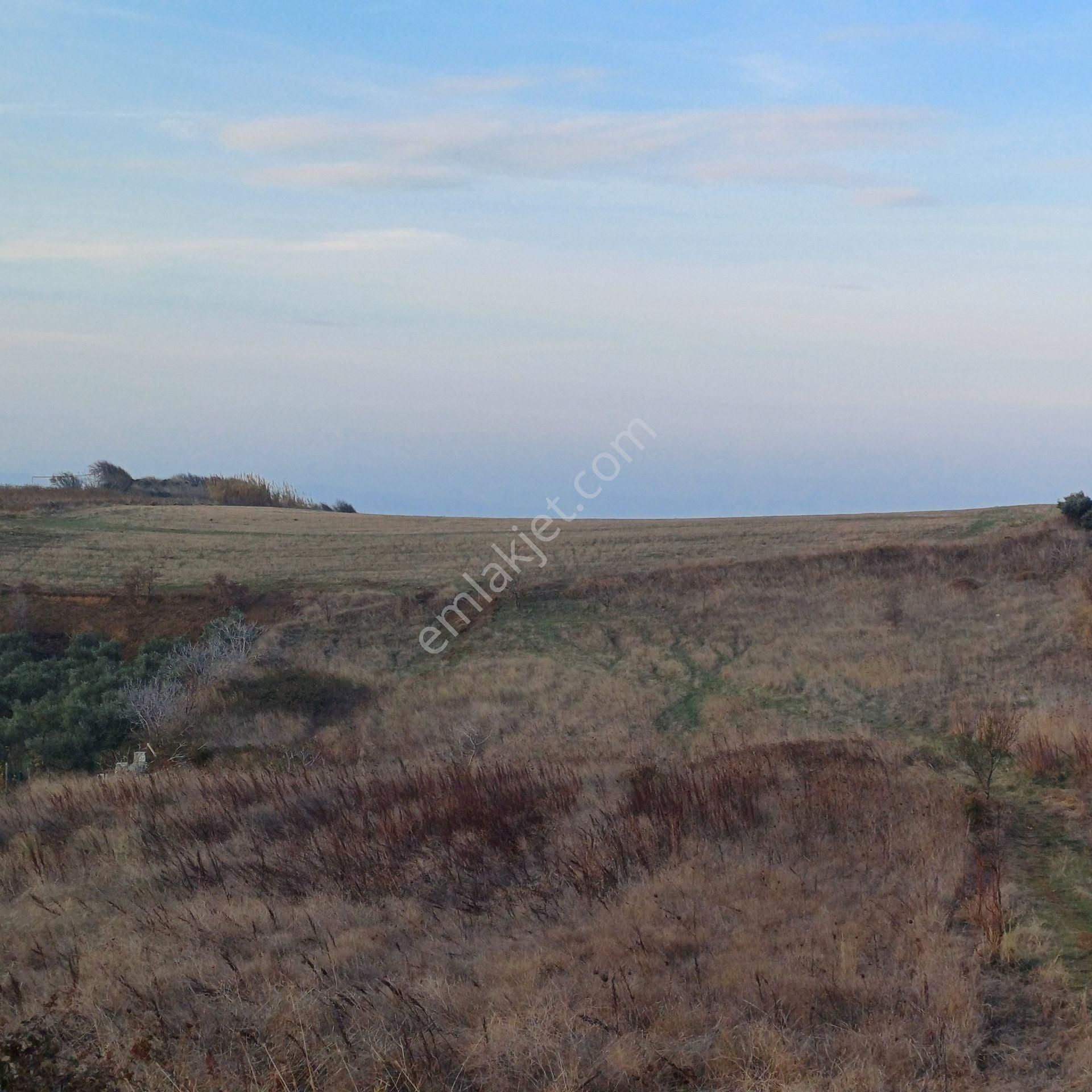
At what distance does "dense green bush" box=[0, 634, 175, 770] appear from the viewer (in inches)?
723

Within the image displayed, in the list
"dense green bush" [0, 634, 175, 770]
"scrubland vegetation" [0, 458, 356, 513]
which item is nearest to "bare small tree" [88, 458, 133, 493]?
"scrubland vegetation" [0, 458, 356, 513]

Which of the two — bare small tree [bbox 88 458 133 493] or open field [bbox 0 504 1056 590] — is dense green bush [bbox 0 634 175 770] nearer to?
open field [bbox 0 504 1056 590]

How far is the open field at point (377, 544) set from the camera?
28.6 meters

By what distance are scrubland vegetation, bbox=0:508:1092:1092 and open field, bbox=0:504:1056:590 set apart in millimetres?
8422

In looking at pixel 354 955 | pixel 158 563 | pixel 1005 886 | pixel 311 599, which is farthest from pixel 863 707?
pixel 158 563

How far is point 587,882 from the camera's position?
7926mm

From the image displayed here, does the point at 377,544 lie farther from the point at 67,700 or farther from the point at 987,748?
the point at 987,748

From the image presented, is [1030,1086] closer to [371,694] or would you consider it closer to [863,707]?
[863,707]

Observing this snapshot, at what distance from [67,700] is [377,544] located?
48.2 ft

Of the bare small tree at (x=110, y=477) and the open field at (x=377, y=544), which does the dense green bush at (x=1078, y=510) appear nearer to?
the open field at (x=377, y=544)

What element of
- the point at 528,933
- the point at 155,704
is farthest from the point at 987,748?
the point at 155,704

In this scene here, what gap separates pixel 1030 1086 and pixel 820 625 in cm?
1736

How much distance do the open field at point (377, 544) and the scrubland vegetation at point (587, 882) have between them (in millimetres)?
8422

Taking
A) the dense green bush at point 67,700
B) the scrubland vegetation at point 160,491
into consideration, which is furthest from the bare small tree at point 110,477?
the dense green bush at point 67,700
